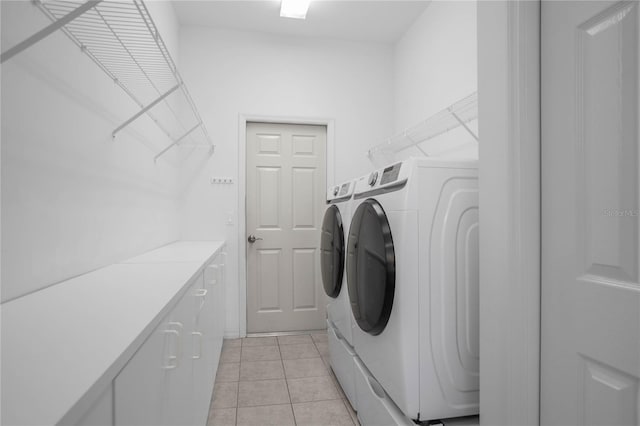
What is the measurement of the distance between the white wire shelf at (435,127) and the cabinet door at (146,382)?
1837 millimetres

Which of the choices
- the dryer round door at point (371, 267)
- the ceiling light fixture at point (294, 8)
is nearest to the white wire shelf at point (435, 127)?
the dryer round door at point (371, 267)

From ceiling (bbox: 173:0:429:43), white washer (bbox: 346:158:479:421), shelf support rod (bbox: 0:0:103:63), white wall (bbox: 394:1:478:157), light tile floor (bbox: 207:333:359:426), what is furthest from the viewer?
ceiling (bbox: 173:0:429:43)

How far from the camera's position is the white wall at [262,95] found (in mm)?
3026

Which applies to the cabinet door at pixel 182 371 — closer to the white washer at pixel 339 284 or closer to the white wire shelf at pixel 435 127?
the white washer at pixel 339 284

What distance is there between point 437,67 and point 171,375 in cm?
261

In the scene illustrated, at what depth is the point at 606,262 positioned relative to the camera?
0.87m

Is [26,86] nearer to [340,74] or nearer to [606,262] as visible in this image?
[606,262]

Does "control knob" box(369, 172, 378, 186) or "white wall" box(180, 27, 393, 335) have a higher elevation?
"white wall" box(180, 27, 393, 335)

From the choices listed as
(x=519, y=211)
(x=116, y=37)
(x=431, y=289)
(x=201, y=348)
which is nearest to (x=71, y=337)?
(x=201, y=348)

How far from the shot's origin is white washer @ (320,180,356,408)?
75.2 inches

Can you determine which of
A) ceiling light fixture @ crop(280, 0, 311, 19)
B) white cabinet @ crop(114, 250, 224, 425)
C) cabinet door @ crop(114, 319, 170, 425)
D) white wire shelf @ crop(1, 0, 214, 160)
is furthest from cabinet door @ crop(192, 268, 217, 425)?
ceiling light fixture @ crop(280, 0, 311, 19)

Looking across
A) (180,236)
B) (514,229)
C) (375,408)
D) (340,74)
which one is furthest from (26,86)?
(340,74)

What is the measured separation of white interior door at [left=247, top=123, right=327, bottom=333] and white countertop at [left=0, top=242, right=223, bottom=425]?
6.67 ft

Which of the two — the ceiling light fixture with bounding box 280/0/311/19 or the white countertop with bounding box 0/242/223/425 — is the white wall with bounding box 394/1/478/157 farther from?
the white countertop with bounding box 0/242/223/425
